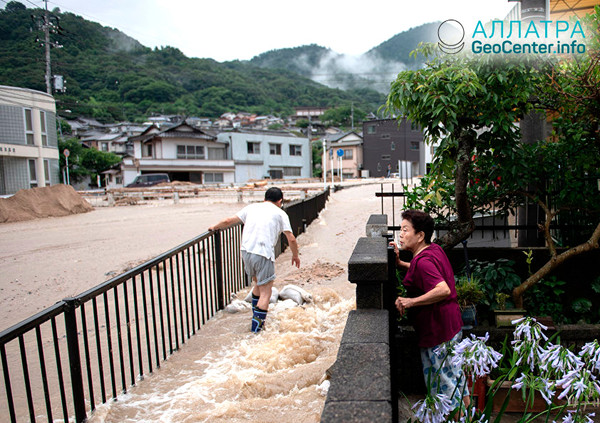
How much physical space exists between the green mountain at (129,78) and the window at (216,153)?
1770 centimetres

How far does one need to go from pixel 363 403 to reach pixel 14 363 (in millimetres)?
4678

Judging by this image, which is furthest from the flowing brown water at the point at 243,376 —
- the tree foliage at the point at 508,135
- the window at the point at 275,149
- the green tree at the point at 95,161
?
the green tree at the point at 95,161

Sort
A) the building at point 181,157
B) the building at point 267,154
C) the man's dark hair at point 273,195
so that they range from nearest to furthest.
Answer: the man's dark hair at point 273,195, the building at point 181,157, the building at point 267,154

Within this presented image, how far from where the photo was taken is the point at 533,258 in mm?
4691

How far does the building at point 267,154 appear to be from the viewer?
52.1 metres

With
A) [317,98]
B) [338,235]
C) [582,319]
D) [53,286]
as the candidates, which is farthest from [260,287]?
[317,98]

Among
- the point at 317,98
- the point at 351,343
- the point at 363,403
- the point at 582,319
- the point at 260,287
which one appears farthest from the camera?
the point at 317,98

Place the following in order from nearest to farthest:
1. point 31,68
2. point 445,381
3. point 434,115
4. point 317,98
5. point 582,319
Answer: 1. point 445,381
2. point 434,115
3. point 582,319
4. point 31,68
5. point 317,98

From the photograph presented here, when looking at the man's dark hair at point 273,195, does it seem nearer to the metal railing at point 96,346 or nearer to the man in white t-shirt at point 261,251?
the man in white t-shirt at point 261,251

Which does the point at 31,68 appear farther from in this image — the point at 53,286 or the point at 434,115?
the point at 434,115

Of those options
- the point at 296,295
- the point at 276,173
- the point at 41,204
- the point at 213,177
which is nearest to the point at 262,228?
the point at 296,295

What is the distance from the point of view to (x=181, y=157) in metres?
49.1

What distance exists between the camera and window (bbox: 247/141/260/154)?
53.4 metres

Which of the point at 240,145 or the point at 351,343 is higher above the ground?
the point at 240,145
